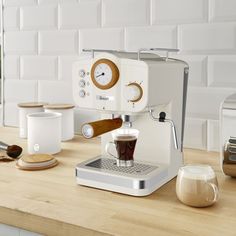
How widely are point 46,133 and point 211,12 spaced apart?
63 centimetres

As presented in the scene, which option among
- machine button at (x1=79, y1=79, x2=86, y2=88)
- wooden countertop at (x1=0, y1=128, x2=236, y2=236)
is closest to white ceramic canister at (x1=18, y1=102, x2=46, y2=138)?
wooden countertop at (x1=0, y1=128, x2=236, y2=236)

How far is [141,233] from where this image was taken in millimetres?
681

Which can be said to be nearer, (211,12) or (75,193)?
(75,193)

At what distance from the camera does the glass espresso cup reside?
3.03 ft

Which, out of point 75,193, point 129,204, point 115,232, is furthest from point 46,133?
point 115,232

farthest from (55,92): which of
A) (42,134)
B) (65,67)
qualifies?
(42,134)

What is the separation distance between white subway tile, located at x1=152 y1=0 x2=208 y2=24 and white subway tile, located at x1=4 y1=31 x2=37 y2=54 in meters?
0.54

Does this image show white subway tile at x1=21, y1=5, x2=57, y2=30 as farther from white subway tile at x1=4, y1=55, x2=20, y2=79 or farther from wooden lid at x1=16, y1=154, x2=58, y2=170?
wooden lid at x1=16, y1=154, x2=58, y2=170

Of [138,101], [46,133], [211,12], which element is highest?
[211,12]

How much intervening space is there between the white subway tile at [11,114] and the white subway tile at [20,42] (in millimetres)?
225

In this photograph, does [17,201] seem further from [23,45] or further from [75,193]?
[23,45]

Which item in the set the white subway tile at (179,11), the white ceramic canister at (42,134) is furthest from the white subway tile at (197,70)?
the white ceramic canister at (42,134)

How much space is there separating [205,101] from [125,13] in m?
0.41

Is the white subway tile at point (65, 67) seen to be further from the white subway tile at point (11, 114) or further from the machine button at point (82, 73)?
the machine button at point (82, 73)
